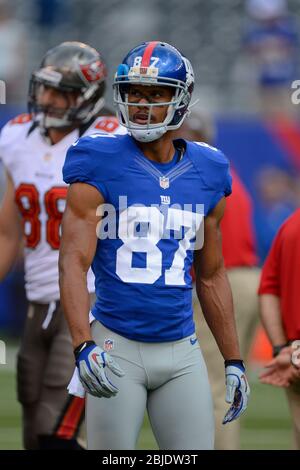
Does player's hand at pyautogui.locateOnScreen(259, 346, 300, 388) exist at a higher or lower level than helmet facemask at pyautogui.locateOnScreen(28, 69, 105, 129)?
lower

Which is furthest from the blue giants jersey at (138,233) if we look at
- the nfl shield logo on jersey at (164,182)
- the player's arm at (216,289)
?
the player's arm at (216,289)

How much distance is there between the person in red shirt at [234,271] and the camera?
615cm

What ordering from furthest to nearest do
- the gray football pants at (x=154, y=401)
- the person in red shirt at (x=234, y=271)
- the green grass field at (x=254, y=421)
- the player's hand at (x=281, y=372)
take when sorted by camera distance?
the green grass field at (x=254, y=421)
the person in red shirt at (x=234, y=271)
the player's hand at (x=281, y=372)
the gray football pants at (x=154, y=401)

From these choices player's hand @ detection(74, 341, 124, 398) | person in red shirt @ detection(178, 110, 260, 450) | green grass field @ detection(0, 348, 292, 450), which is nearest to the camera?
player's hand @ detection(74, 341, 124, 398)

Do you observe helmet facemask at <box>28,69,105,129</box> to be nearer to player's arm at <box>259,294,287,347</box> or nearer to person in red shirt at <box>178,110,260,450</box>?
person in red shirt at <box>178,110,260,450</box>

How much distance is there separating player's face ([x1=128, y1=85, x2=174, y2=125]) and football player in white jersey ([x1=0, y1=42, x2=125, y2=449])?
116 cm

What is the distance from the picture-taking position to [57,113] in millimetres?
5480

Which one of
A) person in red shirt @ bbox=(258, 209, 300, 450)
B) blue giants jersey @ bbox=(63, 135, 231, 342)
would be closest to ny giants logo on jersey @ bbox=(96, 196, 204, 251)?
blue giants jersey @ bbox=(63, 135, 231, 342)

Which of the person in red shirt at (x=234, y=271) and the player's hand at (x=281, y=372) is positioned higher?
the player's hand at (x=281, y=372)

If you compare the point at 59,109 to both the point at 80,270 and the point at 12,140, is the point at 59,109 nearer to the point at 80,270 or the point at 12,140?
the point at 12,140

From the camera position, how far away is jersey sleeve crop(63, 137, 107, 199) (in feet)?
13.0

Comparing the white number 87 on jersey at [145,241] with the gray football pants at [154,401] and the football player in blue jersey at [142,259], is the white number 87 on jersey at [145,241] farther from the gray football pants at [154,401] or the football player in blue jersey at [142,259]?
the gray football pants at [154,401]

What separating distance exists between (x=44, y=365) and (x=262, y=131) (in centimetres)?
613
